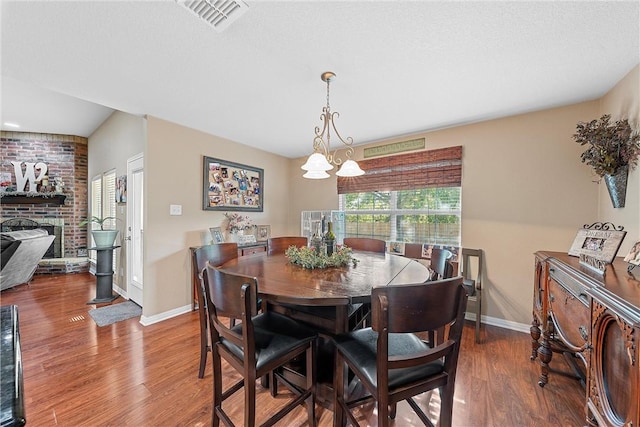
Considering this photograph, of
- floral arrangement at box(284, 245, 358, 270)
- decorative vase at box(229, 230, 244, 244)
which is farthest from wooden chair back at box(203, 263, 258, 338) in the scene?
decorative vase at box(229, 230, 244, 244)

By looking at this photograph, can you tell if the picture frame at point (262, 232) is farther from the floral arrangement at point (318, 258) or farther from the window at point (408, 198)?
the floral arrangement at point (318, 258)

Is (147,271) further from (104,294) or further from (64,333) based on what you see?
(104,294)

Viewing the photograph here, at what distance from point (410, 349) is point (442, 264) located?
67 cm

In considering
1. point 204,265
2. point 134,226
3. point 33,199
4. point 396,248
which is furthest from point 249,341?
point 33,199

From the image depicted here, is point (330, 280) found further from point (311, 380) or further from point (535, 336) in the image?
point (535, 336)

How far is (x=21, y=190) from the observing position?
15.4ft

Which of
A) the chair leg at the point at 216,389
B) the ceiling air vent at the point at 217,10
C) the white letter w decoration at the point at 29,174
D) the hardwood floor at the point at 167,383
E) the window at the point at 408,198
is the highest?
the ceiling air vent at the point at 217,10

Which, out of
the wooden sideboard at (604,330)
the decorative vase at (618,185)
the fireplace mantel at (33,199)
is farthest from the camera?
the fireplace mantel at (33,199)

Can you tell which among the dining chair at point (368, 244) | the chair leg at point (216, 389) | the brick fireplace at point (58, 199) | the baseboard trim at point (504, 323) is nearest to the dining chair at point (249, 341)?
the chair leg at point (216, 389)

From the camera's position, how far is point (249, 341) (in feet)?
3.76

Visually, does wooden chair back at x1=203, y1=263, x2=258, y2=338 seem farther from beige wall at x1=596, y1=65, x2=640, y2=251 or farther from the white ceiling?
beige wall at x1=596, y1=65, x2=640, y2=251

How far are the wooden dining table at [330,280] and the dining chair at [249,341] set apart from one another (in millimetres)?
128

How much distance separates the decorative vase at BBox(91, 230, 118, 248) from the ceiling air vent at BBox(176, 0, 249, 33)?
330 centimetres

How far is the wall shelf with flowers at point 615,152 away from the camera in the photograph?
1.77 m
